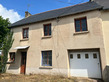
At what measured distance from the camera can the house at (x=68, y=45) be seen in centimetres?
791

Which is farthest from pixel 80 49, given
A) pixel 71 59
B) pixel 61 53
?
pixel 61 53

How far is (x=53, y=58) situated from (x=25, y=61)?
4262 mm

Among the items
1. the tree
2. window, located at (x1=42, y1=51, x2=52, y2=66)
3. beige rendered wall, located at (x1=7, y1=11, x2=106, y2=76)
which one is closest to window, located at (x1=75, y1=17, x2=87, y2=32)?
beige rendered wall, located at (x1=7, y1=11, x2=106, y2=76)

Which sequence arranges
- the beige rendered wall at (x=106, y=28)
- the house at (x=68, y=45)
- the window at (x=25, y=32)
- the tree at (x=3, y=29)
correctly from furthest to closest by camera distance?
the window at (x=25, y=32) < the tree at (x=3, y=29) < the house at (x=68, y=45) < the beige rendered wall at (x=106, y=28)

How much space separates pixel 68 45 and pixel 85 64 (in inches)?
98.8

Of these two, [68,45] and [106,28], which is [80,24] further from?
[68,45]

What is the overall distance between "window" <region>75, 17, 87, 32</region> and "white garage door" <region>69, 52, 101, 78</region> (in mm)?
2528

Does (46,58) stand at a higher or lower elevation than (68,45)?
lower

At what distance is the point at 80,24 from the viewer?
895 cm

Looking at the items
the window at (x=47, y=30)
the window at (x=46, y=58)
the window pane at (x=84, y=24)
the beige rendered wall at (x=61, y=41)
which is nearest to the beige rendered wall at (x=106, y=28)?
the beige rendered wall at (x=61, y=41)

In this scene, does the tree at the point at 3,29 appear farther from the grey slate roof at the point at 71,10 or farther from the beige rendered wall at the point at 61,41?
the beige rendered wall at the point at 61,41

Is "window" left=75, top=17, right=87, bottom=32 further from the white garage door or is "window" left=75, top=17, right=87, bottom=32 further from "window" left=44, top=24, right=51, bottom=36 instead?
"window" left=44, top=24, right=51, bottom=36

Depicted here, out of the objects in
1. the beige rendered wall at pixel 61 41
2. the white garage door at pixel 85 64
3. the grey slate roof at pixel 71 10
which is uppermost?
the grey slate roof at pixel 71 10

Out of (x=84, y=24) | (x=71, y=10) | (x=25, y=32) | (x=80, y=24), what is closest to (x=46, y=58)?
(x=25, y=32)
